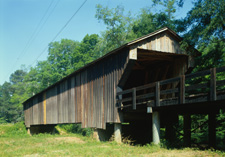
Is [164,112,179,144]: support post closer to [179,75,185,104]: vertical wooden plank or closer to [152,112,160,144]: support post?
[152,112,160,144]: support post

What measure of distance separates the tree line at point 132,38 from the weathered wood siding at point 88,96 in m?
4.34

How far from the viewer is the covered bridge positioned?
13680 millimetres

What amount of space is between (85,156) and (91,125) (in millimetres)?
6538

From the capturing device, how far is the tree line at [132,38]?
1422 centimetres

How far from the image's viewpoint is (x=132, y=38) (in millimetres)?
34250

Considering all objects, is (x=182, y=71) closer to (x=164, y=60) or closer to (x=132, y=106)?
(x=164, y=60)

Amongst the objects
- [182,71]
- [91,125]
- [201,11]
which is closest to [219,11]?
[201,11]

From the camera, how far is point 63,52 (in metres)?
62.2

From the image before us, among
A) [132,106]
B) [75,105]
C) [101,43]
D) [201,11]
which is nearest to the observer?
[132,106]

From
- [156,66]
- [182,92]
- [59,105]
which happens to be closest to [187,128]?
[182,92]

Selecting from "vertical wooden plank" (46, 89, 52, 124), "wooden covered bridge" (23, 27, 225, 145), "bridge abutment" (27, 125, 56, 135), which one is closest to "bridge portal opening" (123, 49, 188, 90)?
"wooden covered bridge" (23, 27, 225, 145)

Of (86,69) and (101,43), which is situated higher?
(101,43)

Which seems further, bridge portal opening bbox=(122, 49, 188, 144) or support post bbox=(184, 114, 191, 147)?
bridge portal opening bbox=(122, 49, 188, 144)

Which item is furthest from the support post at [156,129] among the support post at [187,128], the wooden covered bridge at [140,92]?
A: the support post at [187,128]
